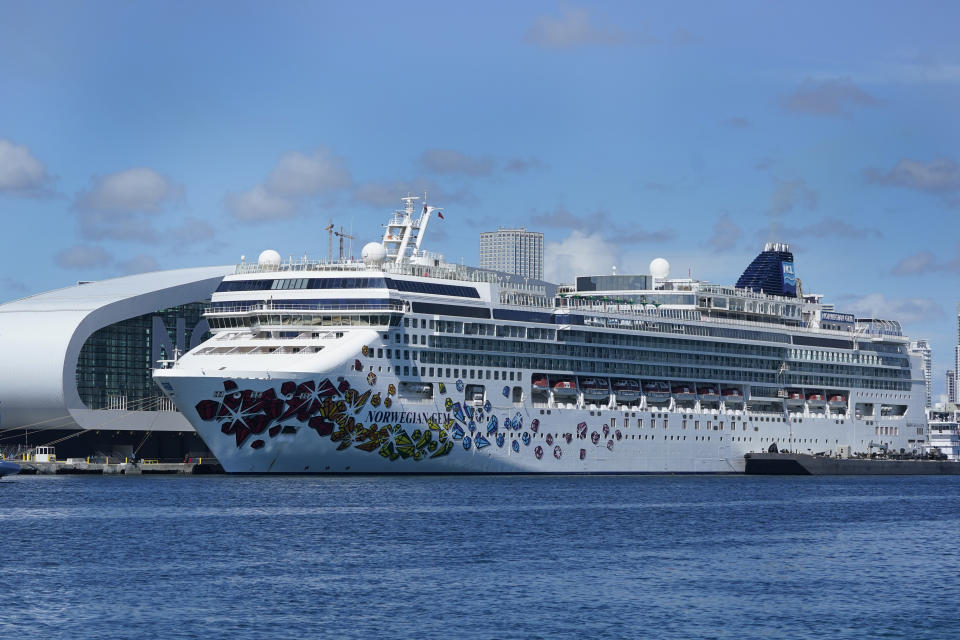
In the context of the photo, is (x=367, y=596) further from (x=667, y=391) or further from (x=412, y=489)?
(x=667, y=391)

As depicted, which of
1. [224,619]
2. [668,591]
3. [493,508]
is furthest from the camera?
[493,508]

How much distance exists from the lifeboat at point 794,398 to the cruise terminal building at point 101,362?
4769 centimetres

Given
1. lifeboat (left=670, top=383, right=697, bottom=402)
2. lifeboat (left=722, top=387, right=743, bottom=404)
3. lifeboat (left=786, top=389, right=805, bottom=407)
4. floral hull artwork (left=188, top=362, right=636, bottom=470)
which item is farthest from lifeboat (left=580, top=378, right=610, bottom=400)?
lifeboat (left=786, top=389, right=805, bottom=407)

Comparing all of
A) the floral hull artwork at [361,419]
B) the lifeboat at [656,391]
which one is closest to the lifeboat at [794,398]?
the lifeboat at [656,391]

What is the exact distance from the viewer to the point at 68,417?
116562 millimetres

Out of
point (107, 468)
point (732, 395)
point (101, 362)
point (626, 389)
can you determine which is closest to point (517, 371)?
point (626, 389)

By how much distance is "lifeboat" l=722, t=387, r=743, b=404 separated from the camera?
385 feet

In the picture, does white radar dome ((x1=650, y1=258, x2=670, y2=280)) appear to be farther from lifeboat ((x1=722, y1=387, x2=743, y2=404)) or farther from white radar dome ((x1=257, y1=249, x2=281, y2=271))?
white radar dome ((x1=257, y1=249, x2=281, y2=271))

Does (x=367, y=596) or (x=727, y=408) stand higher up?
(x=727, y=408)

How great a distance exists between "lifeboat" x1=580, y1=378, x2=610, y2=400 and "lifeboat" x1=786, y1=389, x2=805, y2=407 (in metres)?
21.8

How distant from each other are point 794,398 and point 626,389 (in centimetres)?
2064

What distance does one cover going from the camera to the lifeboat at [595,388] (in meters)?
106

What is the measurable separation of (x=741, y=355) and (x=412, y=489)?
43.5 meters

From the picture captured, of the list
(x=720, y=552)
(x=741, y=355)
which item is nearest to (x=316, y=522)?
(x=720, y=552)
